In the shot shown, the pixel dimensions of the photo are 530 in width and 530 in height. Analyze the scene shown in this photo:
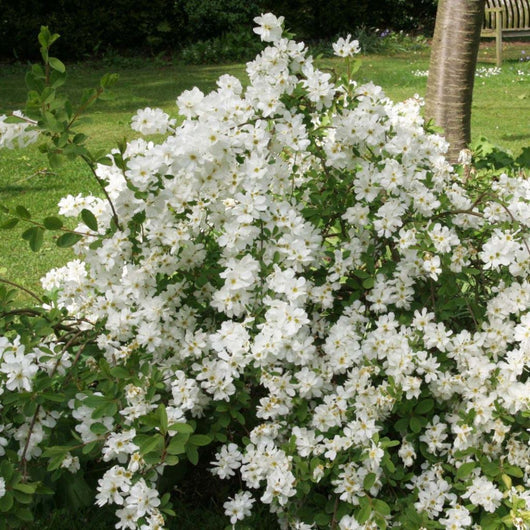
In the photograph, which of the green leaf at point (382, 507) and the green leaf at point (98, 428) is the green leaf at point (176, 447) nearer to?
the green leaf at point (98, 428)

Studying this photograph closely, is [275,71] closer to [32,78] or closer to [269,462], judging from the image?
[32,78]

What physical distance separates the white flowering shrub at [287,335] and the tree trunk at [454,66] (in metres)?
2.10

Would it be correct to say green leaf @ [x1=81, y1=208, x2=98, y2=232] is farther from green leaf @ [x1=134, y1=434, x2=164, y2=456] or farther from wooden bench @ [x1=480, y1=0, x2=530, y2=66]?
wooden bench @ [x1=480, y1=0, x2=530, y2=66]

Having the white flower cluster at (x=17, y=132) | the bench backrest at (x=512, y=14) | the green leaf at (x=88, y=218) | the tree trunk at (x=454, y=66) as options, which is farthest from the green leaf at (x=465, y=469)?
the bench backrest at (x=512, y=14)

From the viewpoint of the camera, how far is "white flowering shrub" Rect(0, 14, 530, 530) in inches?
84.0

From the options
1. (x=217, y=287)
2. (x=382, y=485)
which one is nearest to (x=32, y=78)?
(x=217, y=287)

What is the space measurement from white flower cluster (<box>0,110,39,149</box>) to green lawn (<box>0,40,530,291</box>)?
466mm

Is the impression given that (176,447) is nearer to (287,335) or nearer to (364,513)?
(287,335)

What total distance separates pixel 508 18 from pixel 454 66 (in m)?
10.3

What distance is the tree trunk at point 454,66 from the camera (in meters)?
4.36

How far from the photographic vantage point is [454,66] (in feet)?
14.7

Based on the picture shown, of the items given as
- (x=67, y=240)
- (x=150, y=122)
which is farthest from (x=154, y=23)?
(x=67, y=240)

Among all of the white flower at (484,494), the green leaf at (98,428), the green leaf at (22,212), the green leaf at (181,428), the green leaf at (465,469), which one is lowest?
the white flower at (484,494)

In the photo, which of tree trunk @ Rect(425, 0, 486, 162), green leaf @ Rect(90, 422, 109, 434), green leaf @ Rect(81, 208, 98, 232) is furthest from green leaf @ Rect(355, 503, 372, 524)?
tree trunk @ Rect(425, 0, 486, 162)
